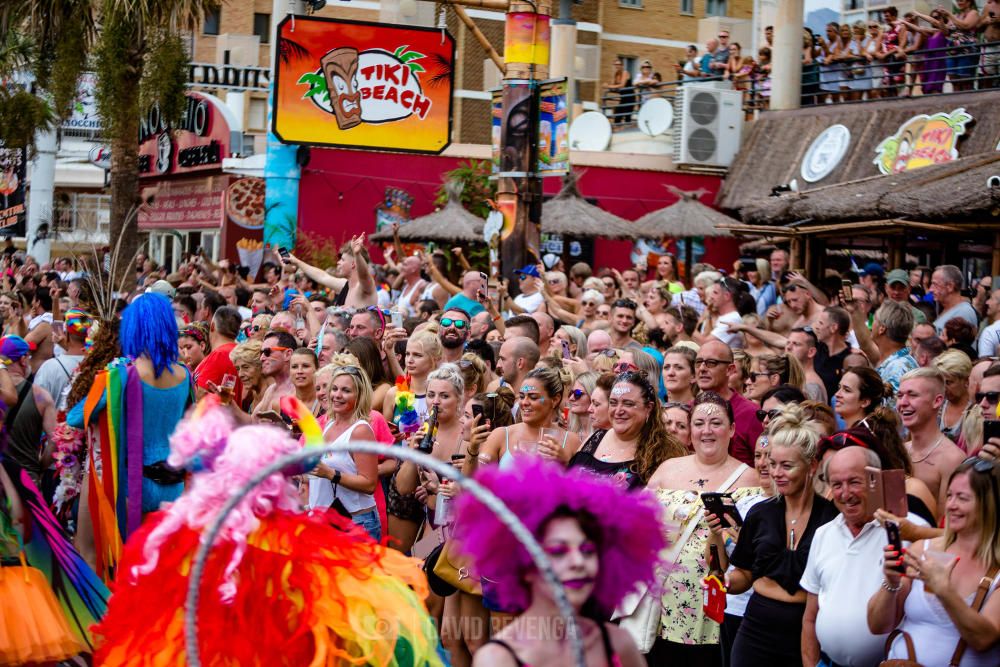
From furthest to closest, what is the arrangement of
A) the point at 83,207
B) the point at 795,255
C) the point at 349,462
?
the point at 83,207, the point at 795,255, the point at 349,462

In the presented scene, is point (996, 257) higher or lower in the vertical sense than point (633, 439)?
higher

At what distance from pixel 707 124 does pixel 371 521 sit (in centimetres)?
1794

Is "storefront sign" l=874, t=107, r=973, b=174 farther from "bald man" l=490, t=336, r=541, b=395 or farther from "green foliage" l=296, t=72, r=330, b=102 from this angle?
"bald man" l=490, t=336, r=541, b=395

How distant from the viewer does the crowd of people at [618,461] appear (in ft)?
12.0

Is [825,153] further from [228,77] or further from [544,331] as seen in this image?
[228,77]

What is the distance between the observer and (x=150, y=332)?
654 centimetres

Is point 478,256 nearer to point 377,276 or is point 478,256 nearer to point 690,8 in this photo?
point 377,276

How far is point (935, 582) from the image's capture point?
4.53m

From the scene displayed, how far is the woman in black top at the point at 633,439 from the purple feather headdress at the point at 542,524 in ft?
9.34

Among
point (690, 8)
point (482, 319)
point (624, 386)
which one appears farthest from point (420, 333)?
point (690, 8)

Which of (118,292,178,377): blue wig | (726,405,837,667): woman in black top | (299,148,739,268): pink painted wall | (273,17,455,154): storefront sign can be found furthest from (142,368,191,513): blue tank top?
(299,148,739,268): pink painted wall

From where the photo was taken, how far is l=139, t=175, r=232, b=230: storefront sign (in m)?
27.4

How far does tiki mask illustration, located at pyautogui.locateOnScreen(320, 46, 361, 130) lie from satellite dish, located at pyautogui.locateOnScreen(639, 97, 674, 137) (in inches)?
362

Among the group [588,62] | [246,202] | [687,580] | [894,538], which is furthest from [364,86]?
[588,62]
